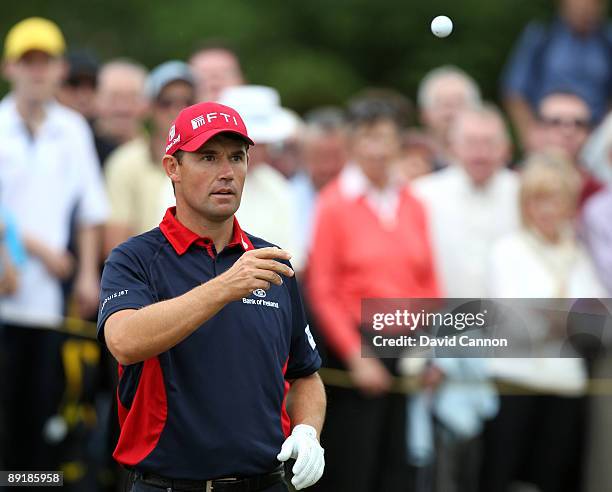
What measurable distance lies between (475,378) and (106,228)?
255 cm

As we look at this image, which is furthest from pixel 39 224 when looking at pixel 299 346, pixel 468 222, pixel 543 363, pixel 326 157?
pixel 299 346

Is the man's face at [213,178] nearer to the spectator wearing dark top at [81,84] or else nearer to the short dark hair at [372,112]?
the short dark hair at [372,112]

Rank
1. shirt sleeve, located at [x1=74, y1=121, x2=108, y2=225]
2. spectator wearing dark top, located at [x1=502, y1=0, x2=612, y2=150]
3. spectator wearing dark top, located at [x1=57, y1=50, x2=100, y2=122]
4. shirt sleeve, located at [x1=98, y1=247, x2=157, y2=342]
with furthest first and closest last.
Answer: spectator wearing dark top, located at [x1=502, y1=0, x2=612, y2=150], spectator wearing dark top, located at [x1=57, y1=50, x2=100, y2=122], shirt sleeve, located at [x1=74, y1=121, x2=108, y2=225], shirt sleeve, located at [x1=98, y1=247, x2=157, y2=342]

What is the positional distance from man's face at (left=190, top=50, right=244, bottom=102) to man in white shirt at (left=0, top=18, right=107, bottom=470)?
4.33 ft

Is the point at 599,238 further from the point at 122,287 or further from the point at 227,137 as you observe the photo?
the point at 122,287

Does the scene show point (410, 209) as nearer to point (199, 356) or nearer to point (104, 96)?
point (104, 96)

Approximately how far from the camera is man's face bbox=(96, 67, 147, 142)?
10109mm

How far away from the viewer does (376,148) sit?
28.8 feet

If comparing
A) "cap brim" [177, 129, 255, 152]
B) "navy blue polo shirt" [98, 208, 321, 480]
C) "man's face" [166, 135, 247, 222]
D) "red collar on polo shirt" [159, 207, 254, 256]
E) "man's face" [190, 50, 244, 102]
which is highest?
"man's face" [190, 50, 244, 102]

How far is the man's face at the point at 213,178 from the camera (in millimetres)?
4969

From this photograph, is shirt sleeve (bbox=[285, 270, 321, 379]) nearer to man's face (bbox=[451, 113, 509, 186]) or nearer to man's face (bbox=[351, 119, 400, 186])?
man's face (bbox=[351, 119, 400, 186])

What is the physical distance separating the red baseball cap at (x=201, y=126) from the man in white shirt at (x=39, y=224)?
392 cm

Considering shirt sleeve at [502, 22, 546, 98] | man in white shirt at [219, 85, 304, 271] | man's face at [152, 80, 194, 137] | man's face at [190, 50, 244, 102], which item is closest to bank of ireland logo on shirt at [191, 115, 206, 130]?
man in white shirt at [219, 85, 304, 271]

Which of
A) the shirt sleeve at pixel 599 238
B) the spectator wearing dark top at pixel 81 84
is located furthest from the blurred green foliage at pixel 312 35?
the shirt sleeve at pixel 599 238
